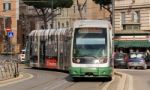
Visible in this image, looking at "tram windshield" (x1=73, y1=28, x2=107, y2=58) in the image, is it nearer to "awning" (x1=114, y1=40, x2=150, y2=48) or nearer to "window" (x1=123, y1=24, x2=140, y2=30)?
"awning" (x1=114, y1=40, x2=150, y2=48)

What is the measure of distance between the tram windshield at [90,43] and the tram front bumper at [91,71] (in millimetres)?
738

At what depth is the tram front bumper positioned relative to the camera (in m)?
30.9

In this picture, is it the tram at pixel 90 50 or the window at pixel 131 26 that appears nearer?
the tram at pixel 90 50

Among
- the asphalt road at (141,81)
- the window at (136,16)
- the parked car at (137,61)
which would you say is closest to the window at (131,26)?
the window at (136,16)

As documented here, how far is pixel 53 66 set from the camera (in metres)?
43.5

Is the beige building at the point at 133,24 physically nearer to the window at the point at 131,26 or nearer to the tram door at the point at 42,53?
the window at the point at 131,26

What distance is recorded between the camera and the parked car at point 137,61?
5184cm

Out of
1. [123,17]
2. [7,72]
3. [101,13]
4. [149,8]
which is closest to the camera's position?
[7,72]

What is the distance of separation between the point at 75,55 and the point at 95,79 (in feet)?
11.4

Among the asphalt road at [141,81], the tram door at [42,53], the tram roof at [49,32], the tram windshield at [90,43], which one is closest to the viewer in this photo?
the asphalt road at [141,81]

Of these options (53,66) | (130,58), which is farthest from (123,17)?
(53,66)

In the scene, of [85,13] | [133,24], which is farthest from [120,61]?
[85,13]

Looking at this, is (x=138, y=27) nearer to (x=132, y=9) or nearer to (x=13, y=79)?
(x=132, y=9)

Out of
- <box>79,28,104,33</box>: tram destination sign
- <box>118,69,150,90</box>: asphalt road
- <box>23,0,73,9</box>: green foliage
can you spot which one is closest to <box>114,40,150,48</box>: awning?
<box>23,0,73,9</box>: green foliage
